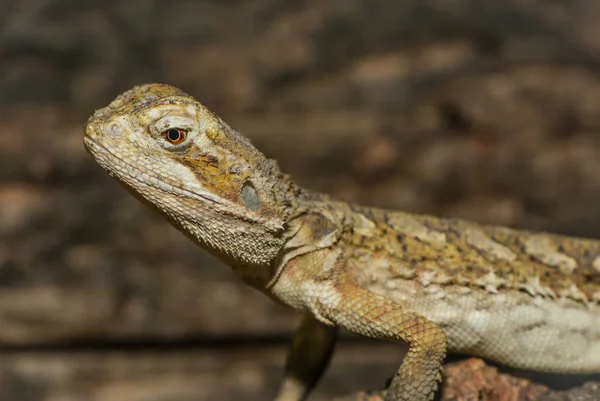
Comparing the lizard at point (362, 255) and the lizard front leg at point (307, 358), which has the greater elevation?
the lizard at point (362, 255)

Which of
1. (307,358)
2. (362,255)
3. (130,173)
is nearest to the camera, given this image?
(130,173)

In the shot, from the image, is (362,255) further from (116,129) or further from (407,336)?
(116,129)

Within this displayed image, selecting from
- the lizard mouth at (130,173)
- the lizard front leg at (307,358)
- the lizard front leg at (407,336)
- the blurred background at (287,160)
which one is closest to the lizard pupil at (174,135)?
the lizard mouth at (130,173)

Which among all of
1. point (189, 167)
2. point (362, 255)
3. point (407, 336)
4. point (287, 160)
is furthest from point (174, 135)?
point (287, 160)

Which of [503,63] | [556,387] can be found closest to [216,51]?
[503,63]

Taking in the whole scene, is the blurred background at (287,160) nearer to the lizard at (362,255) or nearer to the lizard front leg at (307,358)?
the lizard front leg at (307,358)

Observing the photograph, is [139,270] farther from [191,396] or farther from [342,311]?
[342,311]

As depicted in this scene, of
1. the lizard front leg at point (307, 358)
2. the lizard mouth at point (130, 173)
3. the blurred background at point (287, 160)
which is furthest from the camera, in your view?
the blurred background at point (287, 160)
